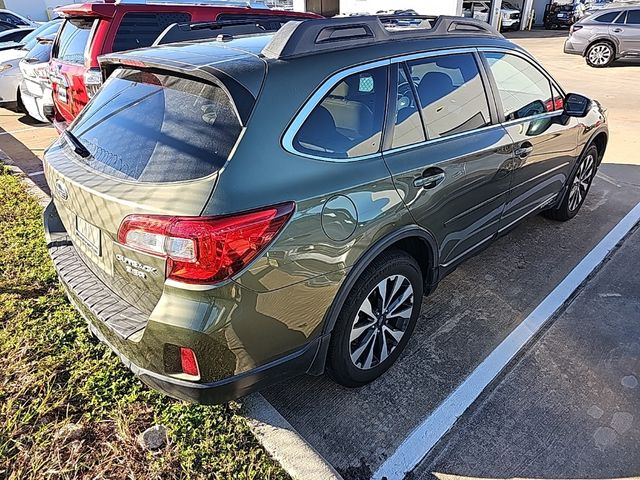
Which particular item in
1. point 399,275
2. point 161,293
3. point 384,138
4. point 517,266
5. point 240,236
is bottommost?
point 517,266

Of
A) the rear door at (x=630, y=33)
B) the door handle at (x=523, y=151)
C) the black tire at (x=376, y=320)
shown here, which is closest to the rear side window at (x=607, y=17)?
the rear door at (x=630, y=33)

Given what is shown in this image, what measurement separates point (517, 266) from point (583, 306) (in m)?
0.64

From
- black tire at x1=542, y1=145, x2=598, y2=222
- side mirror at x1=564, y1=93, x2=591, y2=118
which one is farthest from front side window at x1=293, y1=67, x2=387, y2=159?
black tire at x1=542, y1=145, x2=598, y2=222

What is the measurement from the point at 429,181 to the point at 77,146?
1.84 m

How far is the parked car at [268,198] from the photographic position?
186cm

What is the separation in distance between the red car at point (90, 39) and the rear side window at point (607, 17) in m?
13.9

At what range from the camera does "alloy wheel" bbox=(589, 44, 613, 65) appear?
14.8m

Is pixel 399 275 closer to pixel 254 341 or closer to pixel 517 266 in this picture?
pixel 254 341

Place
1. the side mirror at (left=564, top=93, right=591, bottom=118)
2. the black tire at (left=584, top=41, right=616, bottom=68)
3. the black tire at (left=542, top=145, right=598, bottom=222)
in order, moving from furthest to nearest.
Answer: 1. the black tire at (left=584, top=41, right=616, bottom=68)
2. the black tire at (left=542, top=145, right=598, bottom=222)
3. the side mirror at (left=564, top=93, right=591, bottom=118)

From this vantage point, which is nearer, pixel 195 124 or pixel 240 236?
pixel 240 236

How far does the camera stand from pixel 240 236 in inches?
71.6

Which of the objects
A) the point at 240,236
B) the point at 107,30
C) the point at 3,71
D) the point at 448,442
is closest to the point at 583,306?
the point at 448,442

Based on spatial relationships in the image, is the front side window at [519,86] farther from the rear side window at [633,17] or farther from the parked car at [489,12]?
the parked car at [489,12]

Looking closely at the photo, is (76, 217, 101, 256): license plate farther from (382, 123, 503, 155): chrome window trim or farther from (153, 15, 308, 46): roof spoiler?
(382, 123, 503, 155): chrome window trim
